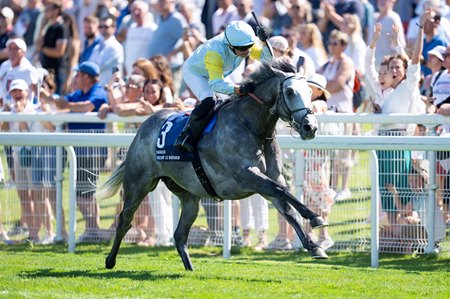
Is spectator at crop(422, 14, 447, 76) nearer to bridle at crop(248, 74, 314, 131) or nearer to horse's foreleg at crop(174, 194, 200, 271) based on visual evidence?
horse's foreleg at crop(174, 194, 200, 271)

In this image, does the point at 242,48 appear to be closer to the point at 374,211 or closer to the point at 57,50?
the point at 374,211

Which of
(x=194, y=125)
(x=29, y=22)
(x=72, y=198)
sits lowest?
(x=72, y=198)

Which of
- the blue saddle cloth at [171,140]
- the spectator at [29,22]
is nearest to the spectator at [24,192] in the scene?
the blue saddle cloth at [171,140]

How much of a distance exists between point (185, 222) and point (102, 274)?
1021 millimetres

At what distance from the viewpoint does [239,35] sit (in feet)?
30.3

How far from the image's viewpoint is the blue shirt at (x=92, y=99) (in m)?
12.9

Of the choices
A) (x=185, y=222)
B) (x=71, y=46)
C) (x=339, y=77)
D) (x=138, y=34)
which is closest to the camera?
(x=185, y=222)

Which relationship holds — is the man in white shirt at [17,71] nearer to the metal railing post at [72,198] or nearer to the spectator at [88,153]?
the spectator at [88,153]

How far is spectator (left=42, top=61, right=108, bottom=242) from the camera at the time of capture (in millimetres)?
12062

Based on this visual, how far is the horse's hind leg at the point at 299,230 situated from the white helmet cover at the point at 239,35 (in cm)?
137

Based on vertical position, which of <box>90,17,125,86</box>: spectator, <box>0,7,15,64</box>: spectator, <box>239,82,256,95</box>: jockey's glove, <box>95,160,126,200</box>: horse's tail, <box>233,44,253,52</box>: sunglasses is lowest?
<box>95,160,126,200</box>: horse's tail

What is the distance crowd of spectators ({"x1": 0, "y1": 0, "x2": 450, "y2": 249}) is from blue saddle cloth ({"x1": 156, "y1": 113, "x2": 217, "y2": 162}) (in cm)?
186

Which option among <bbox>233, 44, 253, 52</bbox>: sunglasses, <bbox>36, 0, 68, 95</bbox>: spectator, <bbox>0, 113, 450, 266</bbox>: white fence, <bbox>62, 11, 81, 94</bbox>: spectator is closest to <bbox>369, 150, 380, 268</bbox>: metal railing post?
<bbox>0, 113, 450, 266</bbox>: white fence

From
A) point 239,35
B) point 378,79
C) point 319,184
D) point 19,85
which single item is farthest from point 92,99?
point 239,35
